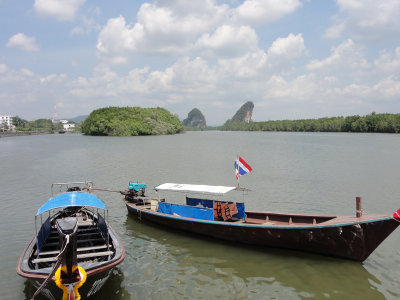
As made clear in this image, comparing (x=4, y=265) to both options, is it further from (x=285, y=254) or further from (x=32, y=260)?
(x=285, y=254)

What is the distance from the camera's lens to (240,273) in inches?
386

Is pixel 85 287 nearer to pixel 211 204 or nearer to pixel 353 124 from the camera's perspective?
pixel 211 204

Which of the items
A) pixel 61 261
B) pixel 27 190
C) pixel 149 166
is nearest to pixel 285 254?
pixel 61 261

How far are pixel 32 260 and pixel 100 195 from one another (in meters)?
11.4

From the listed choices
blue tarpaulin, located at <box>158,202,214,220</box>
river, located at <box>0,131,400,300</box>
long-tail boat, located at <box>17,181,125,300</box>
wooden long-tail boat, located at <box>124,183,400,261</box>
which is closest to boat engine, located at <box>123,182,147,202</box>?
wooden long-tail boat, located at <box>124,183,400,261</box>

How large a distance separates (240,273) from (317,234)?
300 centimetres

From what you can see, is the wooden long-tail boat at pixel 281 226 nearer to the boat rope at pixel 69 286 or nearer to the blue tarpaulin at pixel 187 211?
the blue tarpaulin at pixel 187 211

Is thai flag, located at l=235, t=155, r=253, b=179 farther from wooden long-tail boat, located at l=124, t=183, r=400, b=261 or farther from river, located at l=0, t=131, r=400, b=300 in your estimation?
river, located at l=0, t=131, r=400, b=300

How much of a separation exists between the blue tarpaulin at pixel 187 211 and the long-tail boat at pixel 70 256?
10.8 ft

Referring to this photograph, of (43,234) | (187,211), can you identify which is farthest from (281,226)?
(43,234)

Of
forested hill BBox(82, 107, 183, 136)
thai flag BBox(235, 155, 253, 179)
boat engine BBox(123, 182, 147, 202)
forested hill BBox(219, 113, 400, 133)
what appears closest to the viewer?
thai flag BBox(235, 155, 253, 179)

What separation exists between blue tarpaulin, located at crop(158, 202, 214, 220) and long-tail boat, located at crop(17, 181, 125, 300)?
130 inches

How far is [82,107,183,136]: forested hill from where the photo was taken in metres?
106

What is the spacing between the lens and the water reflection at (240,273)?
340 inches
